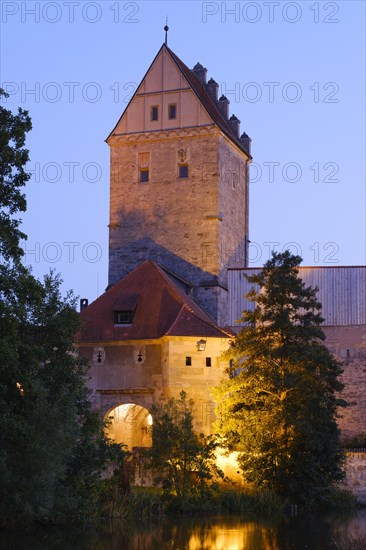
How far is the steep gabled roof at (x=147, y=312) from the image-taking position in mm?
38250

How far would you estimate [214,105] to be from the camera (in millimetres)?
49094

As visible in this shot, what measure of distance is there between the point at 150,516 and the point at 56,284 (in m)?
7.44

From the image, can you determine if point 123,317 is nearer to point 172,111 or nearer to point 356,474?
point 356,474

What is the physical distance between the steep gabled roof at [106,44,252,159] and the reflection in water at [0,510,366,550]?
22.6 m

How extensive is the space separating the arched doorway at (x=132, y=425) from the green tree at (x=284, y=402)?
24.1ft

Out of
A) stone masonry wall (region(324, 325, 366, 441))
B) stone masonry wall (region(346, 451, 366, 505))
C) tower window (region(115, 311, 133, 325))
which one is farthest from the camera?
stone masonry wall (region(324, 325, 366, 441))

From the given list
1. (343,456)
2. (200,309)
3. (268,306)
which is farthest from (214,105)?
(343,456)

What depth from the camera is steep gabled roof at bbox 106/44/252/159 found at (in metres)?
46.3

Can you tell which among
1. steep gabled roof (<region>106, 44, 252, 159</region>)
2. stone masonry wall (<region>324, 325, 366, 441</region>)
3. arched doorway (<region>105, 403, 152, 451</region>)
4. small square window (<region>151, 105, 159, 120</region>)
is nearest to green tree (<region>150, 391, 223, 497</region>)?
arched doorway (<region>105, 403, 152, 451</region>)

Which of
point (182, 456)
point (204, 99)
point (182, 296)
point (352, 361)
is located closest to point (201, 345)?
point (182, 296)

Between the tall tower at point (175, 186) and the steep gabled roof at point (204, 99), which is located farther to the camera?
the steep gabled roof at point (204, 99)

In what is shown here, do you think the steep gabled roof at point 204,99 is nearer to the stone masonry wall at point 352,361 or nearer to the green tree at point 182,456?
the stone masonry wall at point 352,361

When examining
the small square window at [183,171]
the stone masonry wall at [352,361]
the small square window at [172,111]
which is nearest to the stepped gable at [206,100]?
the small square window at [172,111]

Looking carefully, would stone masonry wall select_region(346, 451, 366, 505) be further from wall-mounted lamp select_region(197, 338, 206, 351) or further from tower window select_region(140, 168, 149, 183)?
tower window select_region(140, 168, 149, 183)
